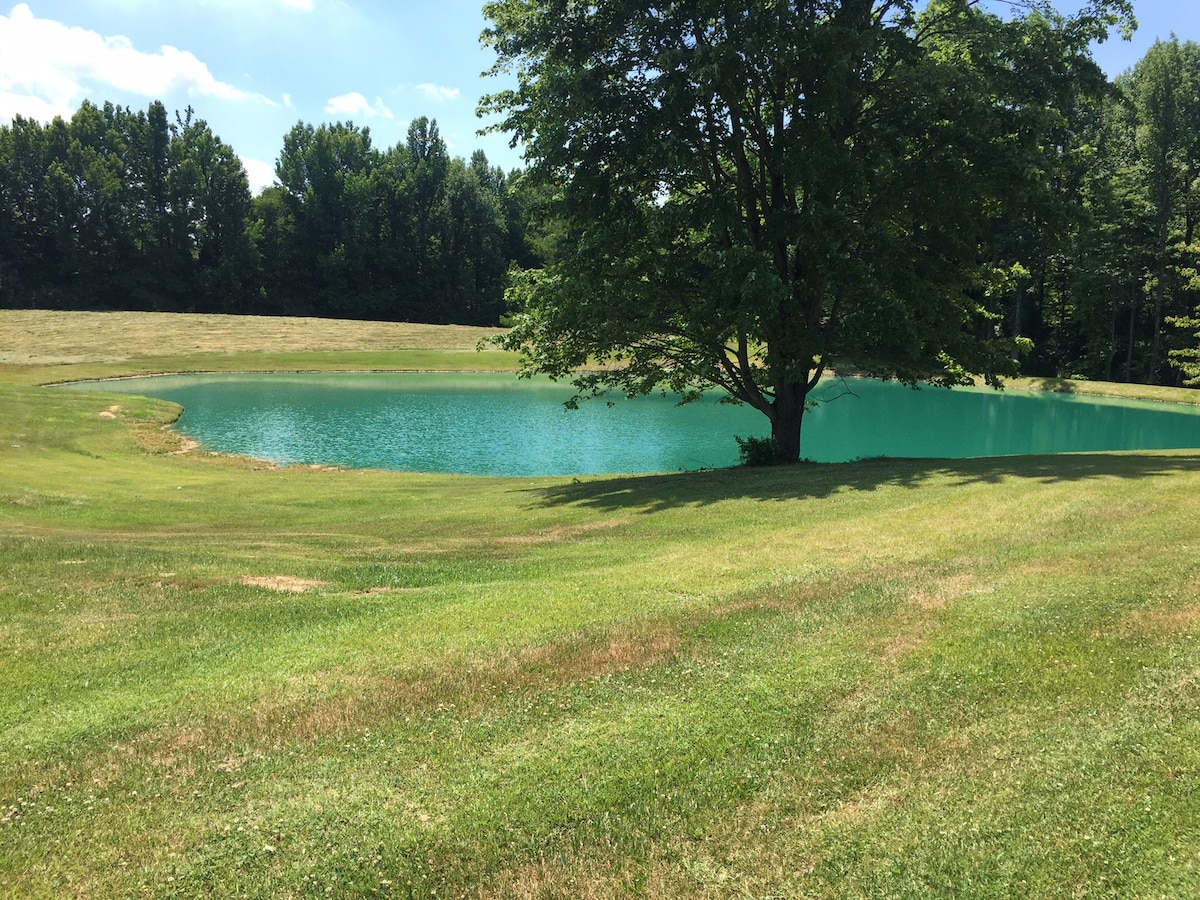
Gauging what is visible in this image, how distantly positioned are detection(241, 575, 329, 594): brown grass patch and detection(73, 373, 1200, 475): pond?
18269 millimetres

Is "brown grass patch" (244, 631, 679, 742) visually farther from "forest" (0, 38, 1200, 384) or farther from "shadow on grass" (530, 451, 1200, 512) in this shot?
"forest" (0, 38, 1200, 384)

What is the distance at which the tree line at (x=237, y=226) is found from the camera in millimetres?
99062

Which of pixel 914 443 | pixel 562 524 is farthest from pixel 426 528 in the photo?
pixel 914 443

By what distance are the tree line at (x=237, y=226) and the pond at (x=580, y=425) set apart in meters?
48.7

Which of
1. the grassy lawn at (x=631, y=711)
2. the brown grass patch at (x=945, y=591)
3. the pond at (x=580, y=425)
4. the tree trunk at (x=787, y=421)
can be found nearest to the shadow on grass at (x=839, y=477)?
the tree trunk at (x=787, y=421)

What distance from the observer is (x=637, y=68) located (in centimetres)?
2047

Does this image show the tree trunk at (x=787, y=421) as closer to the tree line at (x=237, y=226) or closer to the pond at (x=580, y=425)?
the pond at (x=580, y=425)

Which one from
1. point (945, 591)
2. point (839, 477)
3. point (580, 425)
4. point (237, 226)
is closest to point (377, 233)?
point (237, 226)

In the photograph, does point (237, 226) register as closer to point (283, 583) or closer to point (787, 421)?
point (787, 421)

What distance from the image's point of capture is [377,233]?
116 meters

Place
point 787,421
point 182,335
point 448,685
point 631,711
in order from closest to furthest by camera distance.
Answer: point 631,711, point 448,685, point 787,421, point 182,335

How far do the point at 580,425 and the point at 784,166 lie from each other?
80.2 ft

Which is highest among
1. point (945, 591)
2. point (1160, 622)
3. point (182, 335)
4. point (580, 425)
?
point (182, 335)

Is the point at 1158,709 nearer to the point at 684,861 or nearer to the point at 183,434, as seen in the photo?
the point at 684,861
